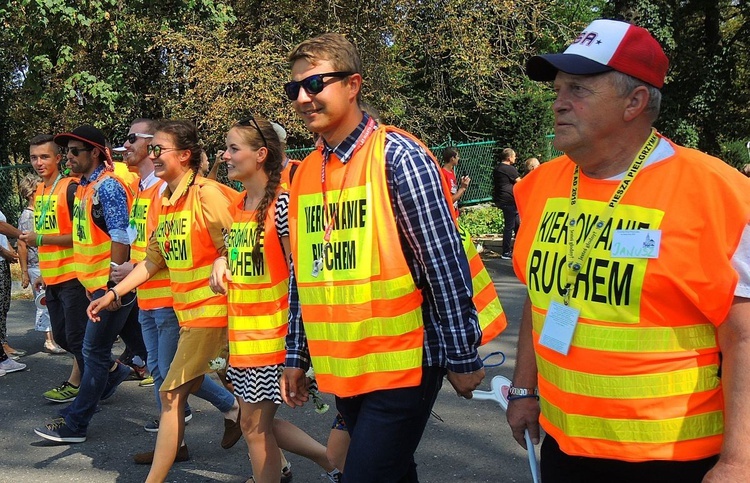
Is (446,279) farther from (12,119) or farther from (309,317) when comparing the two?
(12,119)

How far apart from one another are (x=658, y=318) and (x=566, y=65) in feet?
2.51

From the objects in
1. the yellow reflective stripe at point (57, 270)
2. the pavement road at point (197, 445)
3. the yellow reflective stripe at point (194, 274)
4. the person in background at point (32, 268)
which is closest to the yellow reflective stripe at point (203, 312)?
the yellow reflective stripe at point (194, 274)

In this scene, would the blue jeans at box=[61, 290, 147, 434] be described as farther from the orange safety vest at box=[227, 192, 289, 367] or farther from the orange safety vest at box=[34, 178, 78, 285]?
the orange safety vest at box=[227, 192, 289, 367]

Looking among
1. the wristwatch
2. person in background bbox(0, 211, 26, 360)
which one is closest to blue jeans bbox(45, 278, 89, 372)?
person in background bbox(0, 211, 26, 360)

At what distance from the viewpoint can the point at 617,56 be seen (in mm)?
2318

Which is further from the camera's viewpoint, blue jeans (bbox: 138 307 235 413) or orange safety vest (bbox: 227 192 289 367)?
blue jeans (bbox: 138 307 235 413)

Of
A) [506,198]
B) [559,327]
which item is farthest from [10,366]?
[506,198]

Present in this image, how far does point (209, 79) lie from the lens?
15227 millimetres

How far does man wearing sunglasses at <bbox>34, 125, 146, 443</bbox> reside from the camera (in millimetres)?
5473

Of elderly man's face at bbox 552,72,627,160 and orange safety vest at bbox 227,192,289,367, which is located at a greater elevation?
elderly man's face at bbox 552,72,627,160

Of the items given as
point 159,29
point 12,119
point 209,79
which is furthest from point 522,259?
point 12,119

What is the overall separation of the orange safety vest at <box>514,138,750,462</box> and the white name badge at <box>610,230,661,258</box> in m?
0.01

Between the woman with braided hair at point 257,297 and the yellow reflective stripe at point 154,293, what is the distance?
842 millimetres

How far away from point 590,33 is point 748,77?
24.1 metres
